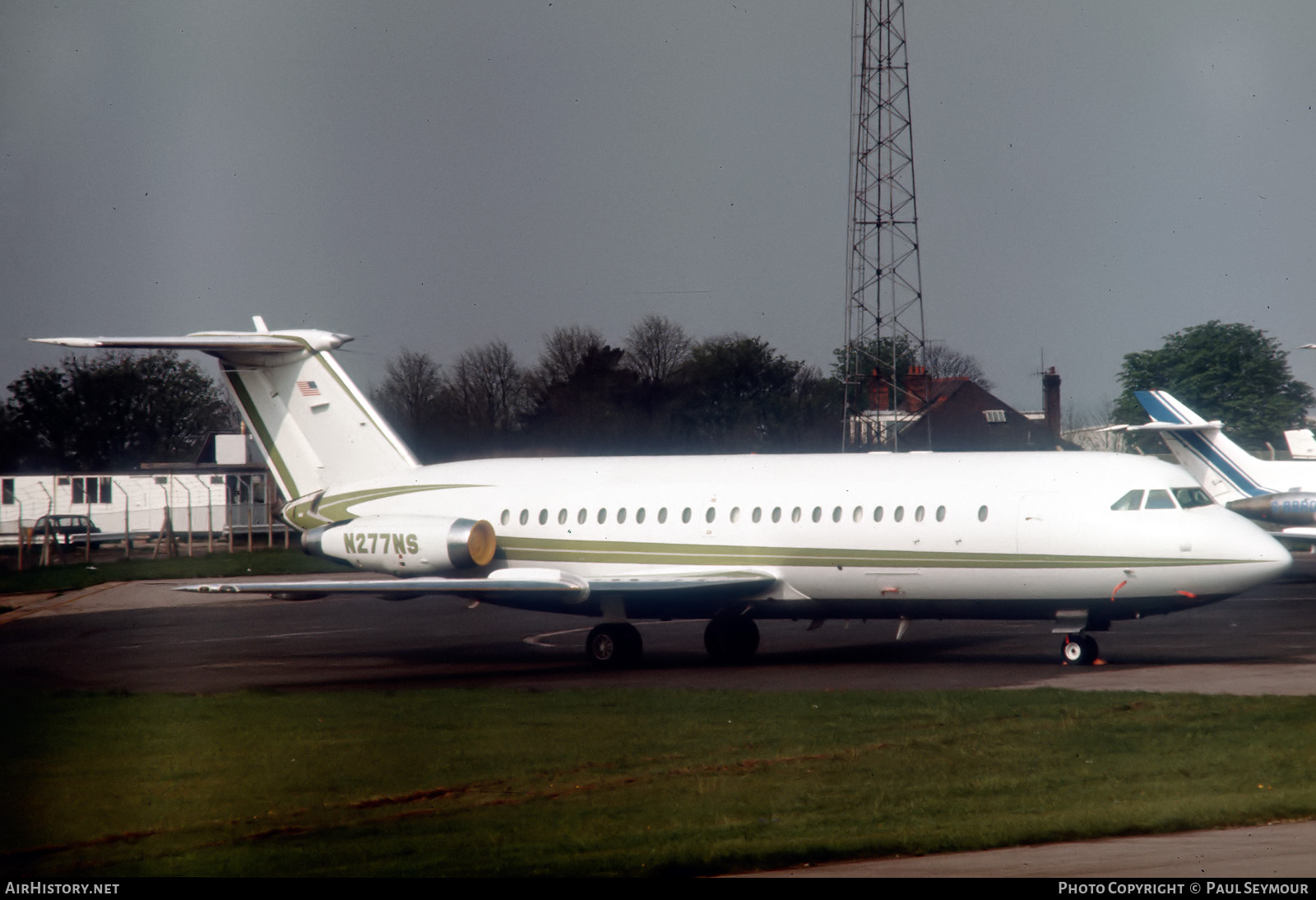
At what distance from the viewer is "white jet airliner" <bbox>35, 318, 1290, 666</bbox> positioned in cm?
1858

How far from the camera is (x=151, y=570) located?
43.1 meters

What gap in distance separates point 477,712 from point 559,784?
4318 millimetres

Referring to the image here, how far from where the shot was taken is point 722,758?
40.0 feet

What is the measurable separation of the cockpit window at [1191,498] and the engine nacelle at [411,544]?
10.3 meters

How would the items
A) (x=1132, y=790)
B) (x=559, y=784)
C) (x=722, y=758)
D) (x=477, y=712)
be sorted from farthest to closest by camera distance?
(x=477, y=712) < (x=722, y=758) < (x=559, y=784) < (x=1132, y=790)

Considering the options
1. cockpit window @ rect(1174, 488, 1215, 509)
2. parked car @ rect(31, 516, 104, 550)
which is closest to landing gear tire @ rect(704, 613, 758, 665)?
cockpit window @ rect(1174, 488, 1215, 509)

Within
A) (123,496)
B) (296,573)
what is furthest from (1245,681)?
(123,496)

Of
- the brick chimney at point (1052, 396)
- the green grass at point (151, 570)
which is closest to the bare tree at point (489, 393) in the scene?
the green grass at point (151, 570)

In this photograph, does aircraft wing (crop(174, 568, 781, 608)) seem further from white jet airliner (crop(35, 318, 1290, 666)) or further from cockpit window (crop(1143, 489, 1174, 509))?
cockpit window (crop(1143, 489, 1174, 509))

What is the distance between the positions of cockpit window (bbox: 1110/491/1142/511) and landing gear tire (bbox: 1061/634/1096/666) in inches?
73.3

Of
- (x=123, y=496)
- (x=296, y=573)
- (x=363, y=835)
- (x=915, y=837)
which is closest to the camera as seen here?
(x=915, y=837)

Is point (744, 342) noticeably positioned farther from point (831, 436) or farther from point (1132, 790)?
point (1132, 790)

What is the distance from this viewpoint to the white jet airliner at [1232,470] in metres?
38.0

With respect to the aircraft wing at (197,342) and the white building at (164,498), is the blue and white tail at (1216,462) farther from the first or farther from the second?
the white building at (164,498)
